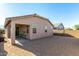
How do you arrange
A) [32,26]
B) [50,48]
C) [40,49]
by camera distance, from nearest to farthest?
1. [40,49]
2. [50,48]
3. [32,26]

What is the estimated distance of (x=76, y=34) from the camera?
16.6m

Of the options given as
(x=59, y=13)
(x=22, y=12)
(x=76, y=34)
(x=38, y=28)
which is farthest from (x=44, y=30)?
(x=76, y=34)

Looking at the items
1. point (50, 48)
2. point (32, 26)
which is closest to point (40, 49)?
point (50, 48)

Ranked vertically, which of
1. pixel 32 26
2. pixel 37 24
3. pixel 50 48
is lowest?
pixel 50 48

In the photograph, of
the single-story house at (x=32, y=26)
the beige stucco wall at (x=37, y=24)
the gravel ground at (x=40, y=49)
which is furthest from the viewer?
the beige stucco wall at (x=37, y=24)

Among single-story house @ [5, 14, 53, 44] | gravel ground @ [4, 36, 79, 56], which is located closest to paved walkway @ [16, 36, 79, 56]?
gravel ground @ [4, 36, 79, 56]

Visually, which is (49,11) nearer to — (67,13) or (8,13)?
(67,13)

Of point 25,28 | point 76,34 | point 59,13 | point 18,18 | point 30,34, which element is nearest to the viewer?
point 18,18

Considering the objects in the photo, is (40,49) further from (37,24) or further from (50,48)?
(37,24)

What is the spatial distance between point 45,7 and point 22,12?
222 cm

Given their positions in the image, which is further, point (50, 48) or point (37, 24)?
point (37, 24)

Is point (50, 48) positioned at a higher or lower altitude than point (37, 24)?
lower

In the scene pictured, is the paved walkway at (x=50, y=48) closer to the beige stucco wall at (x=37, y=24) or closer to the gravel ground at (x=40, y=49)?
the gravel ground at (x=40, y=49)

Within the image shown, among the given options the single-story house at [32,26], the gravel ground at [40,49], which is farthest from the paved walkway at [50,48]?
the single-story house at [32,26]
